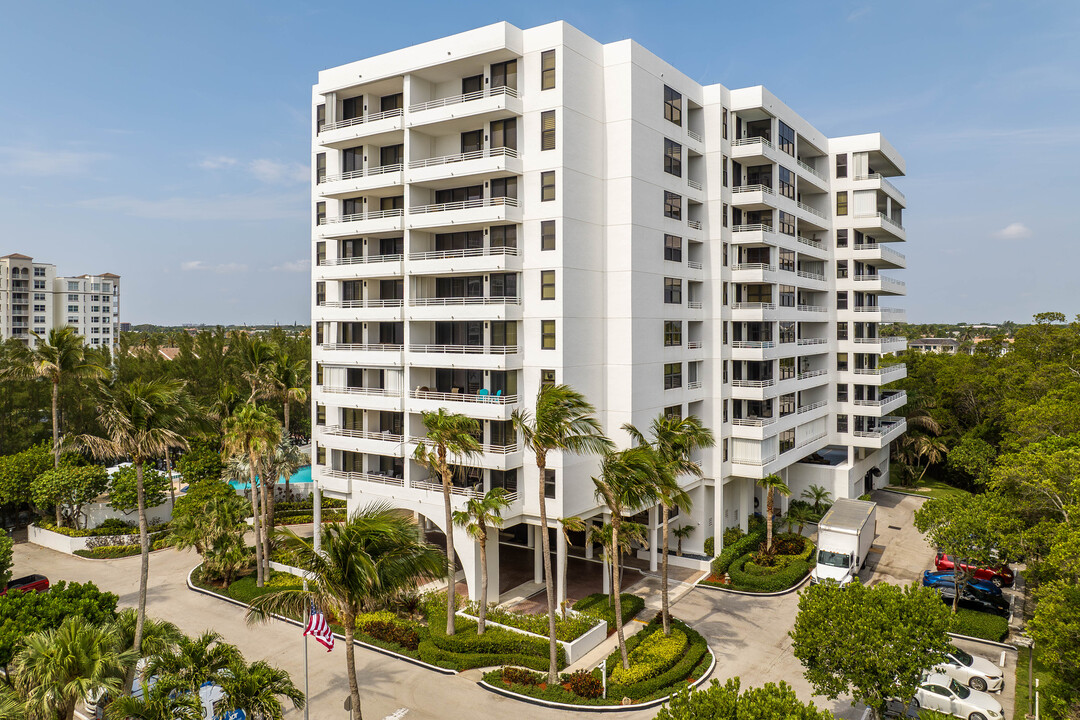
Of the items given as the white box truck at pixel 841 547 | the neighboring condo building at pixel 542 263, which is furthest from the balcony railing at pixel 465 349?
the white box truck at pixel 841 547

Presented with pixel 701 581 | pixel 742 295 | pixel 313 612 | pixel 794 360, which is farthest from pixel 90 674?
pixel 794 360

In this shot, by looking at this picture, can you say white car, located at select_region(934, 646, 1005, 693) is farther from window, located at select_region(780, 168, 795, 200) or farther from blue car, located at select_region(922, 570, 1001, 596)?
window, located at select_region(780, 168, 795, 200)

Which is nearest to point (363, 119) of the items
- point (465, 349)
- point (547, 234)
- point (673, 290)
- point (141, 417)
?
point (547, 234)

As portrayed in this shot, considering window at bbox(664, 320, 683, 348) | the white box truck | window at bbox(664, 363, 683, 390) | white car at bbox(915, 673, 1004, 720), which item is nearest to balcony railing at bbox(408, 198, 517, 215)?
window at bbox(664, 320, 683, 348)

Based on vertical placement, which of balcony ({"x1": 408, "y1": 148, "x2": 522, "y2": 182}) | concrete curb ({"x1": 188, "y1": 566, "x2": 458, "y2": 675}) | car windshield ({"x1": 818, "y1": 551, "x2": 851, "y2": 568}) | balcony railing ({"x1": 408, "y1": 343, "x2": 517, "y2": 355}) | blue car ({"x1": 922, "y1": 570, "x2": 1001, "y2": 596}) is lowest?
concrete curb ({"x1": 188, "y1": 566, "x2": 458, "y2": 675})

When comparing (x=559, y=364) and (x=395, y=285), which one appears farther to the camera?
(x=395, y=285)

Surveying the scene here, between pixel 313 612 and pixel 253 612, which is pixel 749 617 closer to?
pixel 313 612

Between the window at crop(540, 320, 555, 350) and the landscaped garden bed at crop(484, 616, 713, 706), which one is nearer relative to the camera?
the landscaped garden bed at crop(484, 616, 713, 706)
